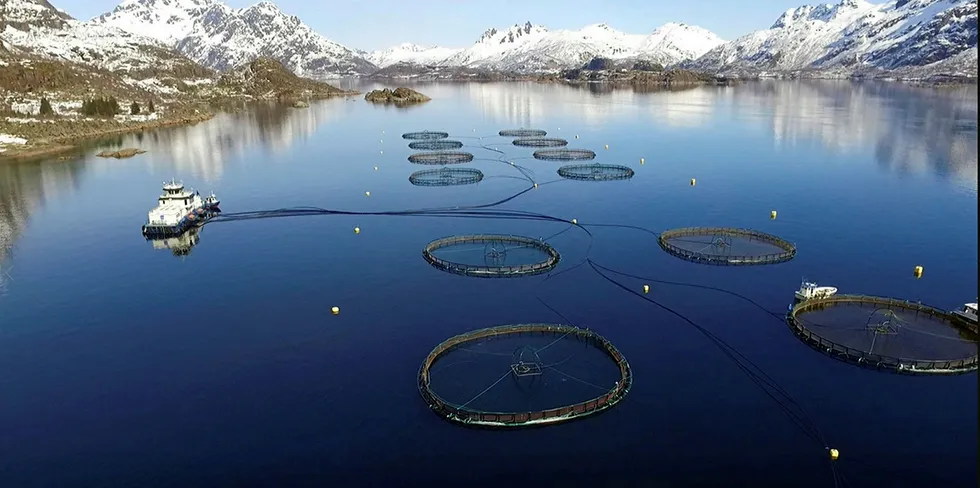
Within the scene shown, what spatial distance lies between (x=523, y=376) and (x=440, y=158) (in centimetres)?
11072

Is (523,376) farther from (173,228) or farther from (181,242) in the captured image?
(173,228)

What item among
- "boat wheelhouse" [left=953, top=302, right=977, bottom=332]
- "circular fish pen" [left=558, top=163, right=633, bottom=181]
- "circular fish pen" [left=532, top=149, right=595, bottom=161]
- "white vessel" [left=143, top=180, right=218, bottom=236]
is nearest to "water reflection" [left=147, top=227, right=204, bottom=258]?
"white vessel" [left=143, top=180, right=218, bottom=236]

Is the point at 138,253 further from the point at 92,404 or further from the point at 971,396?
the point at 971,396

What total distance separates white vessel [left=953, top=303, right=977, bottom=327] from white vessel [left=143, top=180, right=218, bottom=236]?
112 m

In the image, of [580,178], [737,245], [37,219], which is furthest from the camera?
[580,178]

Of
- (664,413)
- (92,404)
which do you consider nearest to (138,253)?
(92,404)

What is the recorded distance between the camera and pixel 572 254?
3511 inches

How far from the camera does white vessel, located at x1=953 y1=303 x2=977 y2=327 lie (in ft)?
213

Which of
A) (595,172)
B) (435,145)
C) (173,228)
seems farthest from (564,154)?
(173,228)

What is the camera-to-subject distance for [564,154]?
163375 millimetres

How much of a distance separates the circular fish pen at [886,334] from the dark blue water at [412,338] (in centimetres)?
228

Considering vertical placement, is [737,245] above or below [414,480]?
above

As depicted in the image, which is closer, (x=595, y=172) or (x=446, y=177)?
(x=446, y=177)

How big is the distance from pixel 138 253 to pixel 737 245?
9281 cm
